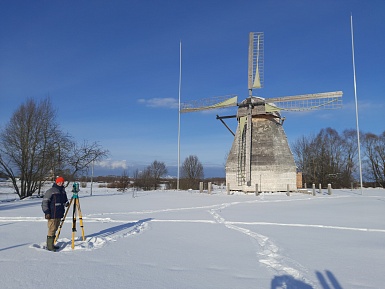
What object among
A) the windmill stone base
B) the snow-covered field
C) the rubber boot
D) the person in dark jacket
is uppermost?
the windmill stone base

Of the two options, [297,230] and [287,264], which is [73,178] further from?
[287,264]

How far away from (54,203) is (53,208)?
0.35 ft

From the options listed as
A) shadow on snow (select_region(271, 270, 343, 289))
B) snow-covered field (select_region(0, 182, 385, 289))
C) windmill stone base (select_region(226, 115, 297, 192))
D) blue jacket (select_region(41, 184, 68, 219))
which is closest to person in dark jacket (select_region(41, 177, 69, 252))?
blue jacket (select_region(41, 184, 68, 219))

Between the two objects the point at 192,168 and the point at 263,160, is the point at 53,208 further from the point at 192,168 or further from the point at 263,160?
the point at 192,168

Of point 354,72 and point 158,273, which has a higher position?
point 354,72

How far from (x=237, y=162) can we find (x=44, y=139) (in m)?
15.6

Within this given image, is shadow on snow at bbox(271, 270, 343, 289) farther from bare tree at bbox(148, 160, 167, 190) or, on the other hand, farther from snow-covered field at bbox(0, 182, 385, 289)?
bare tree at bbox(148, 160, 167, 190)

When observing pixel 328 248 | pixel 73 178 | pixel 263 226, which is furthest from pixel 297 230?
pixel 73 178

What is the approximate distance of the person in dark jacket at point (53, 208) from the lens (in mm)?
6559

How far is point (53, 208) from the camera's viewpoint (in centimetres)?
685

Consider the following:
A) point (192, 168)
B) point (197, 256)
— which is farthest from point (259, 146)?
point (192, 168)

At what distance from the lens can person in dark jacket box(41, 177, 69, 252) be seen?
6.56m

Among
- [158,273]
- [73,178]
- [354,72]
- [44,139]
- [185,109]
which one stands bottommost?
[158,273]

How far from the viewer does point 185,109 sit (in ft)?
99.2
